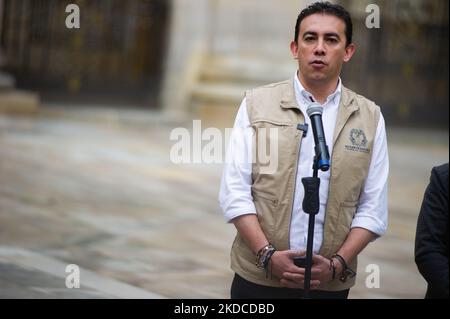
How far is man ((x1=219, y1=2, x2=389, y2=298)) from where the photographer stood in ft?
12.3

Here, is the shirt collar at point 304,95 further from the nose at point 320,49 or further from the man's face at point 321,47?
the nose at point 320,49

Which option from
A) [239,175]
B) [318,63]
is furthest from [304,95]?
[239,175]

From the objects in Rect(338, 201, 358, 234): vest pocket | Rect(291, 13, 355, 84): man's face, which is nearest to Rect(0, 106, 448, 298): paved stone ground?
Rect(338, 201, 358, 234): vest pocket

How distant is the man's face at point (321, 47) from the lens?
381 centimetres

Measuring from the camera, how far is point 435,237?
339cm

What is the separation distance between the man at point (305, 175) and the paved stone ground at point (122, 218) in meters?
2.37

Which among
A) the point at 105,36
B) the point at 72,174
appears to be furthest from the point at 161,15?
the point at 72,174

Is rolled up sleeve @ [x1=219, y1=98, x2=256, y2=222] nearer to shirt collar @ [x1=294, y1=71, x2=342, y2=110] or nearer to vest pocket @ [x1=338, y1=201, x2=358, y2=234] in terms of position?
shirt collar @ [x1=294, y1=71, x2=342, y2=110]

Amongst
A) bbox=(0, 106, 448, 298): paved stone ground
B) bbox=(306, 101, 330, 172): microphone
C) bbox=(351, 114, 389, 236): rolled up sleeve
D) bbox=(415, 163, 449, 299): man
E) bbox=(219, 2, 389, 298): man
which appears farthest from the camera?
bbox=(0, 106, 448, 298): paved stone ground

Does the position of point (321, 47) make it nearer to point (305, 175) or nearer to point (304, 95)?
point (304, 95)

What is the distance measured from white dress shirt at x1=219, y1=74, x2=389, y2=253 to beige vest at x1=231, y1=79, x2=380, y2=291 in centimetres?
3

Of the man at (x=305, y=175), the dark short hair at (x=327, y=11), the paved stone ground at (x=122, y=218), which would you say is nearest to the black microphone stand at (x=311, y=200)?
the man at (x=305, y=175)

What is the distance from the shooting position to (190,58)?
53.9 feet
